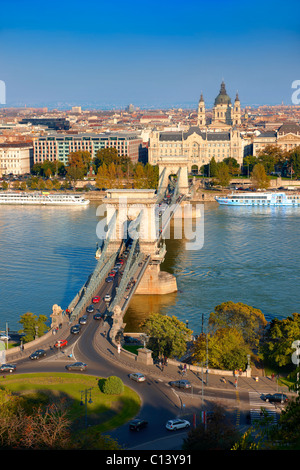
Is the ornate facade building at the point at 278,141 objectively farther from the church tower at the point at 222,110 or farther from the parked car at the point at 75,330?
the parked car at the point at 75,330

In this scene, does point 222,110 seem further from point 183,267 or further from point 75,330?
point 75,330

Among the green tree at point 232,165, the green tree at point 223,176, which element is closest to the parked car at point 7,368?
the green tree at point 223,176

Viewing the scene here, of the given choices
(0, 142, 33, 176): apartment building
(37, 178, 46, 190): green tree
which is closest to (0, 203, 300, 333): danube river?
(37, 178, 46, 190): green tree

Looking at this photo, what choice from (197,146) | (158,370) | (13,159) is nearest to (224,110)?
(197,146)

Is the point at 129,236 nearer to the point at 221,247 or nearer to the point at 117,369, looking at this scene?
the point at 221,247

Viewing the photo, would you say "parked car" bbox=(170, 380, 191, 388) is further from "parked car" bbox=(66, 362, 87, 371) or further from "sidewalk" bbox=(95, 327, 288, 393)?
"parked car" bbox=(66, 362, 87, 371)

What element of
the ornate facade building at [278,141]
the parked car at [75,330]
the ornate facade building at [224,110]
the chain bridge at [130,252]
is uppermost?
the ornate facade building at [224,110]
